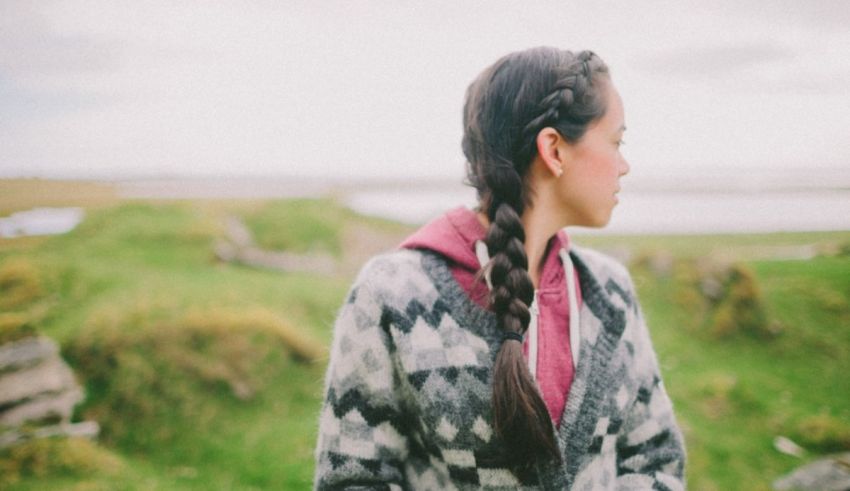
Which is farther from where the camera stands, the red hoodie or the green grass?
the green grass

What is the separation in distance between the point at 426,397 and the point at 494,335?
1.10 ft

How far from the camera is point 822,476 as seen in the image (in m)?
4.68

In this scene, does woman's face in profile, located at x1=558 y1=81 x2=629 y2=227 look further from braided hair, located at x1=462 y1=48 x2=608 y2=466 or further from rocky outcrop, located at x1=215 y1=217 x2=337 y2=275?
rocky outcrop, located at x1=215 y1=217 x2=337 y2=275

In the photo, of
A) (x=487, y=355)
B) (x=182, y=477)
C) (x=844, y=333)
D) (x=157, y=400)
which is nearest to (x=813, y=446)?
(x=844, y=333)

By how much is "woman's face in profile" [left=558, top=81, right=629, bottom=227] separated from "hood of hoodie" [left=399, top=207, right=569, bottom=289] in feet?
1.05

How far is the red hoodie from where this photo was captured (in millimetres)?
2129

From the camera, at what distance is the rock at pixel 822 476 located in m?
4.57

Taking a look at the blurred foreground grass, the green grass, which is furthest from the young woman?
the green grass

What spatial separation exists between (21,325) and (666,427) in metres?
5.02

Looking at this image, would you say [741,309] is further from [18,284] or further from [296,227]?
[296,227]

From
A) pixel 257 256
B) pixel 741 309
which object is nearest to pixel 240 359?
pixel 257 256

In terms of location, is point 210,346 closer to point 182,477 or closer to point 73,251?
point 182,477

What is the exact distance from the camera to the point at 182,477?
4617mm

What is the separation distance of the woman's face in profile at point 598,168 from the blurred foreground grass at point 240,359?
3.15 metres
